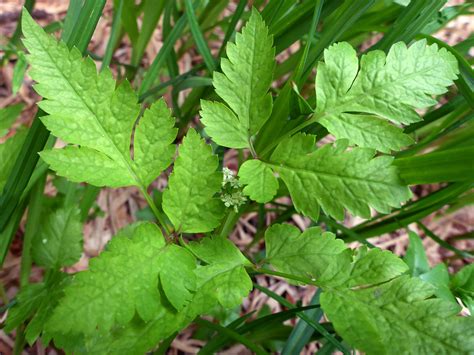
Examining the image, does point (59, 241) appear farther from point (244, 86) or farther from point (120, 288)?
point (244, 86)

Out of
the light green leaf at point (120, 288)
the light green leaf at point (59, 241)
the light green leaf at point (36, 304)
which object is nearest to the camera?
the light green leaf at point (120, 288)

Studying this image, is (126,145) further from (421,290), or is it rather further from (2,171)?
(421,290)

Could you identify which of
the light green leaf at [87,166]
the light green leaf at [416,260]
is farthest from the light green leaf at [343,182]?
the light green leaf at [416,260]

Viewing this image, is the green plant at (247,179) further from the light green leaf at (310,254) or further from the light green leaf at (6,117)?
the light green leaf at (6,117)

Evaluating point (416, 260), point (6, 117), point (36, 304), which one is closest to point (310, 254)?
point (416, 260)

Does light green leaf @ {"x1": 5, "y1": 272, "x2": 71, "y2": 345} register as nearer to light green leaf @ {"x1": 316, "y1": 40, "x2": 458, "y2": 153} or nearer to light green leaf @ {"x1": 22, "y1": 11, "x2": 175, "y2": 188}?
light green leaf @ {"x1": 22, "y1": 11, "x2": 175, "y2": 188}

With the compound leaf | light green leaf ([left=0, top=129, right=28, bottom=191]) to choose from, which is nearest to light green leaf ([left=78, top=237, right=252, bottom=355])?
the compound leaf

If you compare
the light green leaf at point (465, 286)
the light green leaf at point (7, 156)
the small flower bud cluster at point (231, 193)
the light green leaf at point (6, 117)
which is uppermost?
the small flower bud cluster at point (231, 193)
